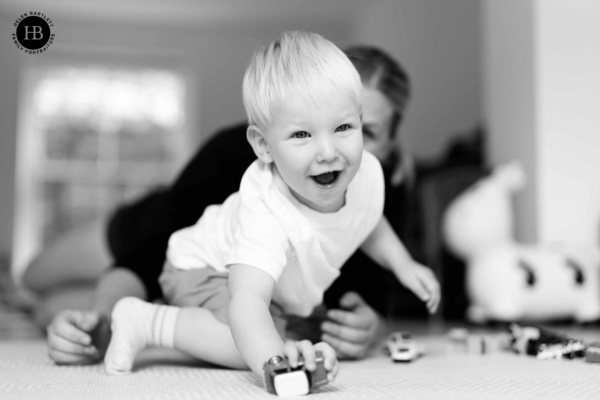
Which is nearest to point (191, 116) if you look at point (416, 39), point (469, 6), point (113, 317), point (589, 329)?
point (416, 39)

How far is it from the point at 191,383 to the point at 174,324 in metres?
0.15

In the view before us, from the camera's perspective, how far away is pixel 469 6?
12.5ft

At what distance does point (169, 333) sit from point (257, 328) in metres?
0.23

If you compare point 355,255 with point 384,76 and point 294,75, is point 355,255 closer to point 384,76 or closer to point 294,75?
point 384,76

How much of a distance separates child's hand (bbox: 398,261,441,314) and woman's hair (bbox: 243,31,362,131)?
0.28 metres

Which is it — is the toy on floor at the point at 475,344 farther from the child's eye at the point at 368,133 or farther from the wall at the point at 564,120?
the wall at the point at 564,120

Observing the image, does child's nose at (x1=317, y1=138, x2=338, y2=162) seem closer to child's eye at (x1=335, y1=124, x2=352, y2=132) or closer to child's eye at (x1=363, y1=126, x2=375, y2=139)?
child's eye at (x1=335, y1=124, x2=352, y2=132)

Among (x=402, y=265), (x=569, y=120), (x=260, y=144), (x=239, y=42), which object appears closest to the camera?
(x=260, y=144)

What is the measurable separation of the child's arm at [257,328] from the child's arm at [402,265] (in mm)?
270

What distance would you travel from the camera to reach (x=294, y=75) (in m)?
0.85

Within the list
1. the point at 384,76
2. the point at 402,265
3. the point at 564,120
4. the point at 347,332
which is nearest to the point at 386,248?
the point at 402,265

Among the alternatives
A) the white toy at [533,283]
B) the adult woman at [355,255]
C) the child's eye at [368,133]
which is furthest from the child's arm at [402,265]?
the white toy at [533,283]

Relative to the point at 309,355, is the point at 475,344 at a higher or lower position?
lower

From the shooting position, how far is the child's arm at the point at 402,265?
1.01m
